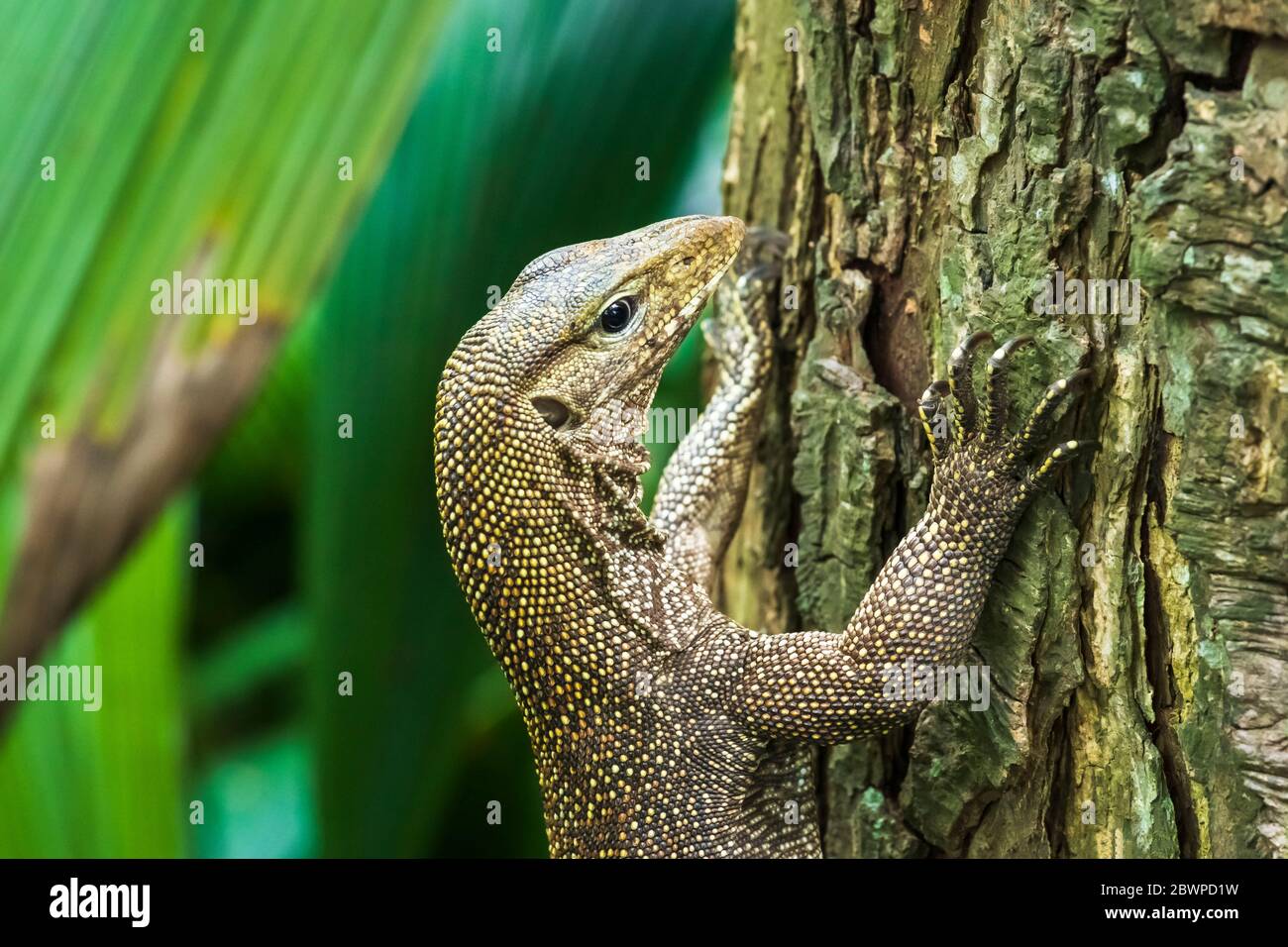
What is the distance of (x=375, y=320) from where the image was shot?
358cm

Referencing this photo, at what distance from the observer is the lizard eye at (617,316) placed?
2.82m

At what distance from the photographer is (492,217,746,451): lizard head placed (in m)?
2.75

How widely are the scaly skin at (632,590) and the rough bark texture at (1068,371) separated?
19 centimetres

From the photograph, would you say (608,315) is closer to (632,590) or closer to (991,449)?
(632,590)

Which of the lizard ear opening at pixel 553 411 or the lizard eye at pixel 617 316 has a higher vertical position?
the lizard eye at pixel 617 316

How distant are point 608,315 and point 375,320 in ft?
3.59

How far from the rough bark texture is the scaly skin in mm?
187

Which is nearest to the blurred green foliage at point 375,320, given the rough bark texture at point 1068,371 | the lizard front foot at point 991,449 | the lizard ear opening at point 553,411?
the rough bark texture at point 1068,371

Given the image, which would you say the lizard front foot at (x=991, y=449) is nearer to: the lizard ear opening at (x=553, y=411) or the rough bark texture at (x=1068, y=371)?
the rough bark texture at (x=1068, y=371)

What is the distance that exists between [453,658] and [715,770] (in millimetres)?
1329

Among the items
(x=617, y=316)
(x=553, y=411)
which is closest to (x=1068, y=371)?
(x=617, y=316)

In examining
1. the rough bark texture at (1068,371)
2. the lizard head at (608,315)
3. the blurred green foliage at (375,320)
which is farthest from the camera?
the blurred green foliage at (375,320)

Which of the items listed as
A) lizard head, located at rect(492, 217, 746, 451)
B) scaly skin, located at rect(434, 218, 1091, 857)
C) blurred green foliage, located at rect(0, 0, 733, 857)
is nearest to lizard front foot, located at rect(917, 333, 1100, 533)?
scaly skin, located at rect(434, 218, 1091, 857)

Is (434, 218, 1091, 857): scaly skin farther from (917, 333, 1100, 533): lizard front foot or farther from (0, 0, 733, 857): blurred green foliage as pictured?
(0, 0, 733, 857): blurred green foliage
